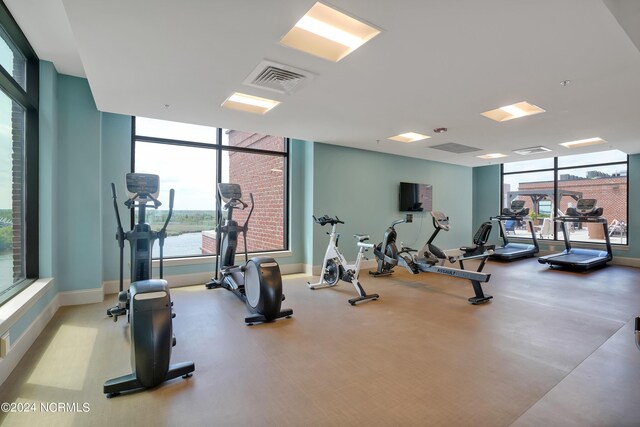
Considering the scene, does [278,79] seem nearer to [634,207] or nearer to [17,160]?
[17,160]

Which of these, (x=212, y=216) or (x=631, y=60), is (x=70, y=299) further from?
(x=631, y=60)

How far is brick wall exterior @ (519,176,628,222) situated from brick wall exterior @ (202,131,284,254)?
7.75 m

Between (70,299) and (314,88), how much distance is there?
416 cm

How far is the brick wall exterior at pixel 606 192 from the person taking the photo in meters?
7.62

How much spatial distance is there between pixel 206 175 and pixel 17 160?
256 centimetres

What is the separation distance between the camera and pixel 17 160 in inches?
127

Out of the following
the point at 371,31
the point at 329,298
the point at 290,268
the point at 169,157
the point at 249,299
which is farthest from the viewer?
the point at 290,268

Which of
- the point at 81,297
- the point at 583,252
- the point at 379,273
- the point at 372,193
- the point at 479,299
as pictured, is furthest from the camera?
the point at 583,252

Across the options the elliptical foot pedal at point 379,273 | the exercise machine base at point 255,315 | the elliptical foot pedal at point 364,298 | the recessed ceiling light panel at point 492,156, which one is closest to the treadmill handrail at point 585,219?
the recessed ceiling light panel at point 492,156

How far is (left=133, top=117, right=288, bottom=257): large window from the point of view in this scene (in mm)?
5047

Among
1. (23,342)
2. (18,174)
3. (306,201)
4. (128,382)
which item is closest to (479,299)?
(306,201)

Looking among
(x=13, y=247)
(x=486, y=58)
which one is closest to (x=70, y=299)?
(x=13, y=247)

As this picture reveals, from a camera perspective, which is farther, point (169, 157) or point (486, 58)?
point (169, 157)

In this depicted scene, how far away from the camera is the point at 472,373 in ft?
8.01
